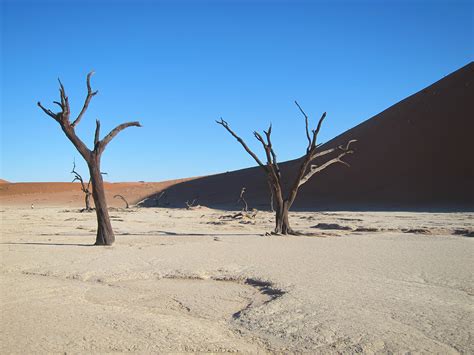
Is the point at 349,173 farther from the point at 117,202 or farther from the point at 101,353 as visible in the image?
the point at 101,353

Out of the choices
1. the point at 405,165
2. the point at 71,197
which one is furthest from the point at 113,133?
the point at 71,197

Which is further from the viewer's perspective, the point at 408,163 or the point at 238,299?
the point at 408,163

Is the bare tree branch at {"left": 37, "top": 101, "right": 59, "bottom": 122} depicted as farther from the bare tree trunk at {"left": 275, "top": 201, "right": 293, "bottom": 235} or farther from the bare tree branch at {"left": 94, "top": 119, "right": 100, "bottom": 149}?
the bare tree trunk at {"left": 275, "top": 201, "right": 293, "bottom": 235}

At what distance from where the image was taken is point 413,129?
3912 centimetres

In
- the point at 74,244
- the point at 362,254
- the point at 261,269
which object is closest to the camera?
the point at 261,269

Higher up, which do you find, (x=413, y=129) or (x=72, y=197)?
Result: (x=413, y=129)

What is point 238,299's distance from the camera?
5.05 meters

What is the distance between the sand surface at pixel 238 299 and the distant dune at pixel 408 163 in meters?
21.5

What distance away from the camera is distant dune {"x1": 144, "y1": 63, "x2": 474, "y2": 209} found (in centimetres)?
3078

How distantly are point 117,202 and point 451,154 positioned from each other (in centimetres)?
3371

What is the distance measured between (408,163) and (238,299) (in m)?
33.6

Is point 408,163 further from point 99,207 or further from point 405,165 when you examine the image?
point 99,207

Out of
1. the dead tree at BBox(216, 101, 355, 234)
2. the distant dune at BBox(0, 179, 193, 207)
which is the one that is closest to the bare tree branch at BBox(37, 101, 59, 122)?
the dead tree at BBox(216, 101, 355, 234)

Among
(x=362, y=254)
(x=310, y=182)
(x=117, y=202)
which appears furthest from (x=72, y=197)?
(x=362, y=254)
